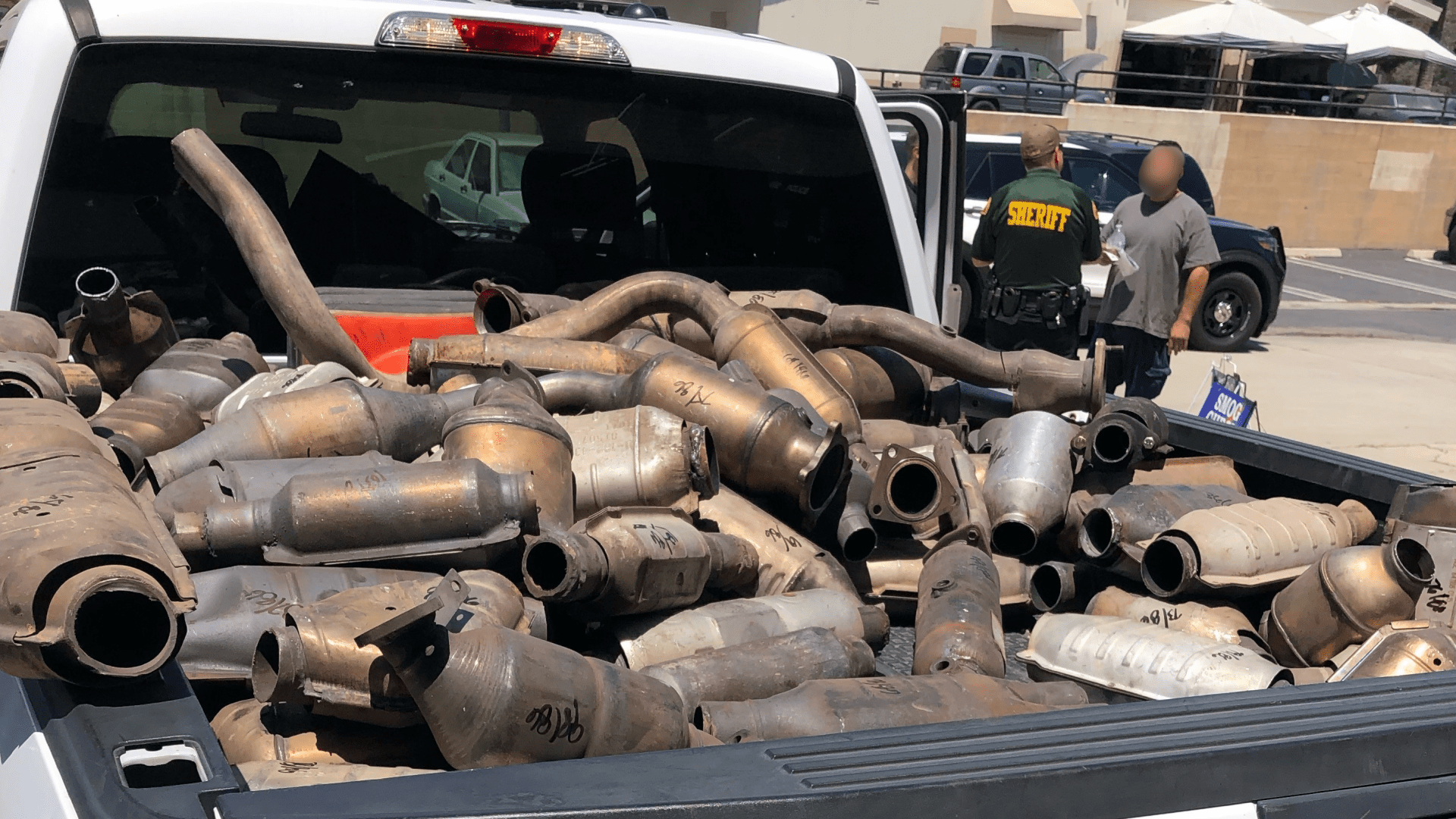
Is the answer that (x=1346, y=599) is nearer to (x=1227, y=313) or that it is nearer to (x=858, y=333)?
(x=858, y=333)

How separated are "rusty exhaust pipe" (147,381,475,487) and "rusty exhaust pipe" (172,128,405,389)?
0.28 metres

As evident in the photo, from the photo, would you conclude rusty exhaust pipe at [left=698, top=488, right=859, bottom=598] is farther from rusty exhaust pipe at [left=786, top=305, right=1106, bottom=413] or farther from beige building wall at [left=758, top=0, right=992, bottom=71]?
beige building wall at [left=758, top=0, right=992, bottom=71]

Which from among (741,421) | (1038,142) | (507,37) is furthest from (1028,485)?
(1038,142)

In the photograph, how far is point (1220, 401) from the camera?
21.2 feet

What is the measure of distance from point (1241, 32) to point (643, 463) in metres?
27.8

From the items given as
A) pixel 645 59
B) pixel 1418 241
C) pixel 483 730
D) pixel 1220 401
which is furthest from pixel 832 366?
pixel 1418 241

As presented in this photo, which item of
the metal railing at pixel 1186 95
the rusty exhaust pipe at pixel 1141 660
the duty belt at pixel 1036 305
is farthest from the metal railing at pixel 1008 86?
the rusty exhaust pipe at pixel 1141 660

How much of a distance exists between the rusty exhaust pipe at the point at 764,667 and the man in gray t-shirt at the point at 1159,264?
17.9 ft

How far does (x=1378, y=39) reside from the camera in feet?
93.1

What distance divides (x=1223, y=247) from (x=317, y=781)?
12643 millimetres

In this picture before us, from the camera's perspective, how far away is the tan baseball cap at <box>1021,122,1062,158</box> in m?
7.47

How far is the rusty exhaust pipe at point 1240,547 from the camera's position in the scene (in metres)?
2.76

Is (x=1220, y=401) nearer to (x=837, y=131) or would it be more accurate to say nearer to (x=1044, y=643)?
(x=837, y=131)

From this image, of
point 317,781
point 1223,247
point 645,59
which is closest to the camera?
point 317,781
